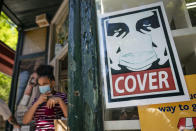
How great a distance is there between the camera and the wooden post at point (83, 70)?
891 millimetres

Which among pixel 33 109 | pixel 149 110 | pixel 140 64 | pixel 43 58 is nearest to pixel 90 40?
pixel 140 64

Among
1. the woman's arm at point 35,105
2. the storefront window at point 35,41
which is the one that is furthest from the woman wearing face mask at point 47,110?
the storefront window at point 35,41

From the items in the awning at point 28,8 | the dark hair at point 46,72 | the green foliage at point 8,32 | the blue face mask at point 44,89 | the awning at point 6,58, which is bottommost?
the blue face mask at point 44,89

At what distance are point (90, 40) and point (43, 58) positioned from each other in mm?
3122

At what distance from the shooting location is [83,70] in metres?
1.00

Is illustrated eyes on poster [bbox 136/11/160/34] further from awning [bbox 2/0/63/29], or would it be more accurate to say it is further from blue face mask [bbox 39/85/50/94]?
awning [bbox 2/0/63/29]

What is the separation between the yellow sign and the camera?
2.64 feet

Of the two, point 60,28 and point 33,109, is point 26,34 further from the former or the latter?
point 33,109

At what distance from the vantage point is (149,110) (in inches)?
34.4

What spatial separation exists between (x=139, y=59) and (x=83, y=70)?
0.40 metres

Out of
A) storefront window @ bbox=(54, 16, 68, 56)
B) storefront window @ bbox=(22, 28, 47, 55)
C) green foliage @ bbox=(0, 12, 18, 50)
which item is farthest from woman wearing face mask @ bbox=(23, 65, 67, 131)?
green foliage @ bbox=(0, 12, 18, 50)

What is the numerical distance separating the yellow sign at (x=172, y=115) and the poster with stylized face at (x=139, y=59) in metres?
0.04

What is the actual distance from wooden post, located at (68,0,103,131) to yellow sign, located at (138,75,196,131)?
11.3 inches

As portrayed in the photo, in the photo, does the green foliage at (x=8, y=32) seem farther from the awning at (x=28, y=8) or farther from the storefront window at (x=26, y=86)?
the storefront window at (x=26, y=86)
